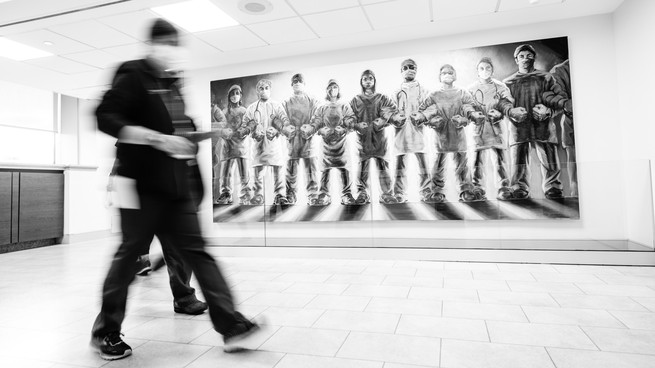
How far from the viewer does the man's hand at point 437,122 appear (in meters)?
4.92

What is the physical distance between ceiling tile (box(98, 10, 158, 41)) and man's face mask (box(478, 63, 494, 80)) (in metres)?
4.00

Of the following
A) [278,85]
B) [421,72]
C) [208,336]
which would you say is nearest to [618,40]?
[421,72]

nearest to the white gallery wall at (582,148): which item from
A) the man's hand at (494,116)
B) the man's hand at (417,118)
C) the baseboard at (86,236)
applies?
the man's hand at (417,118)

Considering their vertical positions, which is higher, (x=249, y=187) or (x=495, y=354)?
(x=249, y=187)

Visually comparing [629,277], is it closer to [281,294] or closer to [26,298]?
[281,294]

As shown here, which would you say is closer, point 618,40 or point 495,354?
point 495,354

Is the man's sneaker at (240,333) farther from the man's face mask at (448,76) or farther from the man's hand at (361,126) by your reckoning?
the man's face mask at (448,76)

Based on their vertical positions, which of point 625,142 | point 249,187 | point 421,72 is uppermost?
point 421,72

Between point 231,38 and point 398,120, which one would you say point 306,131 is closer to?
point 398,120

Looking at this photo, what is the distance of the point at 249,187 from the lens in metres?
5.18

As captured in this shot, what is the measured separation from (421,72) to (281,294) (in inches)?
143

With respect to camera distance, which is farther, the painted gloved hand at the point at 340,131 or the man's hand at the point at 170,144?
the painted gloved hand at the point at 340,131

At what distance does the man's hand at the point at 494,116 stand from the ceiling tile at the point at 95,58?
503 cm

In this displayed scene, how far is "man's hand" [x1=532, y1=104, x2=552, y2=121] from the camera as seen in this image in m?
4.57
